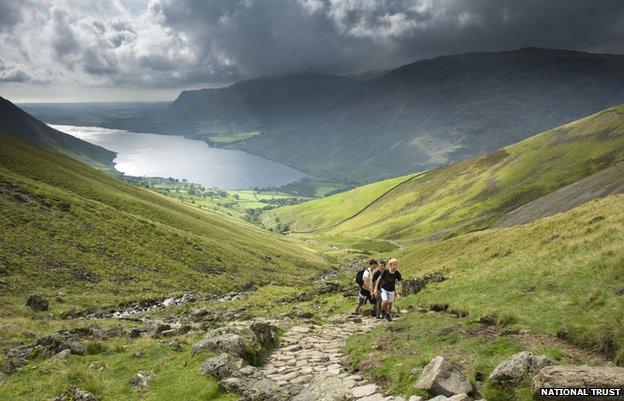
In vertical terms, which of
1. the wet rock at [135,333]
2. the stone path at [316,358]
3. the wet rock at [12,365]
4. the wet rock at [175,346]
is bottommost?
the wet rock at [135,333]

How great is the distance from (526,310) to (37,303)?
41.3 meters

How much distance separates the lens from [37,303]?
4162 cm

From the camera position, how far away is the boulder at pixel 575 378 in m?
10.3

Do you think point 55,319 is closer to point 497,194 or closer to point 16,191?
point 16,191

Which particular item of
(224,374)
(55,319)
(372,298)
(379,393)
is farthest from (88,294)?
(379,393)

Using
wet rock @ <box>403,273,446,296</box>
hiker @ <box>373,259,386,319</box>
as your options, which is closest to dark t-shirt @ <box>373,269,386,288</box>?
hiker @ <box>373,259,386,319</box>

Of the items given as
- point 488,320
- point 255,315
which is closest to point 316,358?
point 488,320

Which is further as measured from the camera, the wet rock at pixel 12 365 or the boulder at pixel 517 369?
the wet rock at pixel 12 365

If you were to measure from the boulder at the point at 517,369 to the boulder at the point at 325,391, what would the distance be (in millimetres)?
4383

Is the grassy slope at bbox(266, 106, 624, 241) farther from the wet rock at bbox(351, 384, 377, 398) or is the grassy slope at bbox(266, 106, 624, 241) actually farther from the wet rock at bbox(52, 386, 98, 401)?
the wet rock at bbox(52, 386, 98, 401)

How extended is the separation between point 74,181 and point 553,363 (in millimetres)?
93842

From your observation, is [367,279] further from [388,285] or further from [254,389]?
[254,389]

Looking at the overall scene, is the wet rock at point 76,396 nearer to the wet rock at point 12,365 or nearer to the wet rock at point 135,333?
the wet rock at point 12,365

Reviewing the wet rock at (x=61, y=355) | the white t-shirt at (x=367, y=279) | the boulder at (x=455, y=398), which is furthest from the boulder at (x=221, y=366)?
the white t-shirt at (x=367, y=279)
